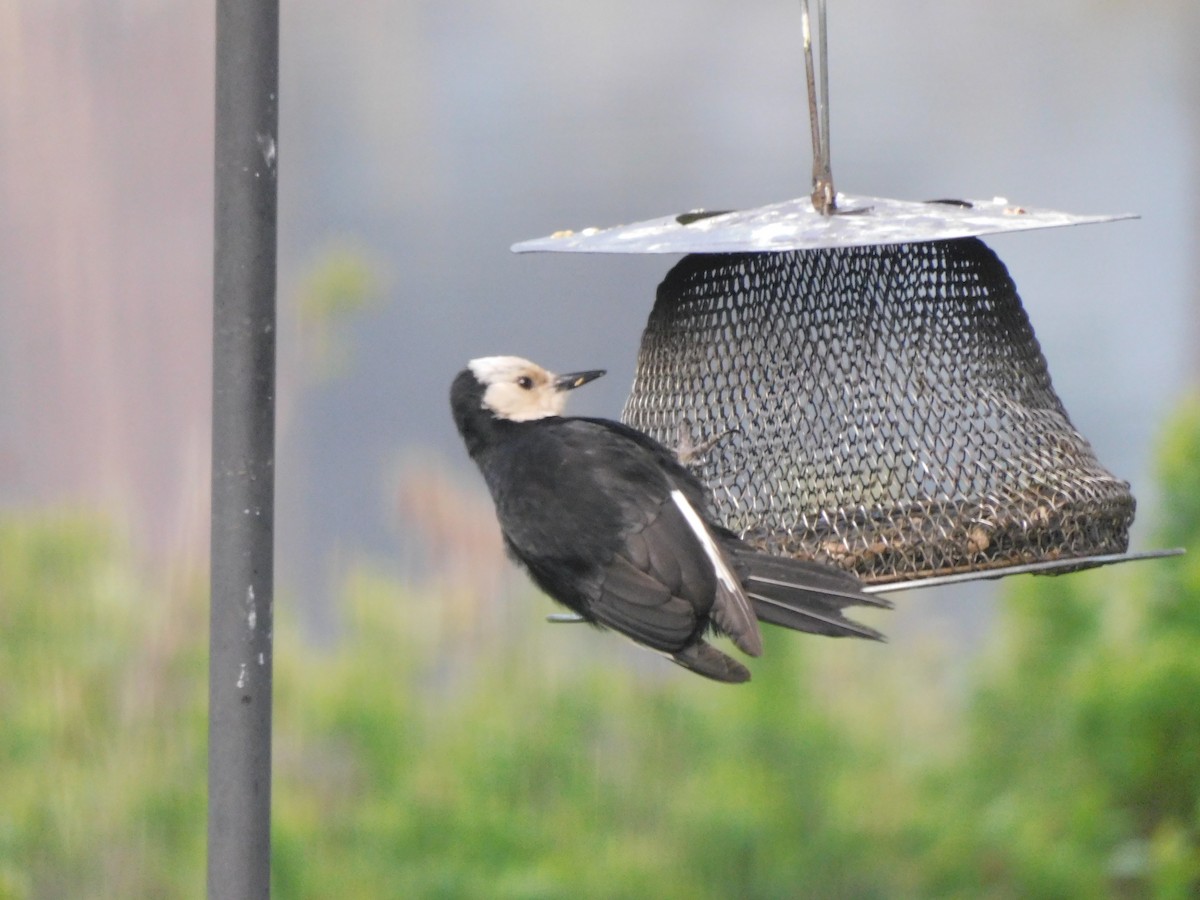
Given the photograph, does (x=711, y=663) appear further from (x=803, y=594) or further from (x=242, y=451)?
(x=242, y=451)

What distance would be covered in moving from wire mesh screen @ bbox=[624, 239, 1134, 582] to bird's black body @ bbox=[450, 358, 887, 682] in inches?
6.5

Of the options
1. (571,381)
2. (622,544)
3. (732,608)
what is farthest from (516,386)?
(732,608)

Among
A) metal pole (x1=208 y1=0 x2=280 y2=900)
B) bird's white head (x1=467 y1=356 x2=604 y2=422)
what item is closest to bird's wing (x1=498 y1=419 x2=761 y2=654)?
bird's white head (x1=467 y1=356 x2=604 y2=422)

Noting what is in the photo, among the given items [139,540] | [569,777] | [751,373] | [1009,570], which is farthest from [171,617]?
[1009,570]

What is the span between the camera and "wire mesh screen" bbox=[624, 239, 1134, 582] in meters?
2.99

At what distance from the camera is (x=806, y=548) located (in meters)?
2.98

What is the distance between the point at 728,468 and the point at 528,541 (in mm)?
458

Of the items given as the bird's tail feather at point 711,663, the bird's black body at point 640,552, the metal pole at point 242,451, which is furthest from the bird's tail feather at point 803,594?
the metal pole at point 242,451

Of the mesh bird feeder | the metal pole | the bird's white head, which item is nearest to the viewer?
the metal pole

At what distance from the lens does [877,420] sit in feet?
10.0

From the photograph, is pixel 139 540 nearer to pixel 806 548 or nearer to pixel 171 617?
pixel 171 617

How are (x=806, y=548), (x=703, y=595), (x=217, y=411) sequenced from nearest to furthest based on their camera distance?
(x=217, y=411) < (x=703, y=595) < (x=806, y=548)

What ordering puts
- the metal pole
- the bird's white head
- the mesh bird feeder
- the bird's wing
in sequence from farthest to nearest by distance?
the bird's white head
the mesh bird feeder
the bird's wing
the metal pole

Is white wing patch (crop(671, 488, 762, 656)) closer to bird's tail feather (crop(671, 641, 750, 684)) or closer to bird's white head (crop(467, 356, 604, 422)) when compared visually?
bird's tail feather (crop(671, 641, 750, 684))
